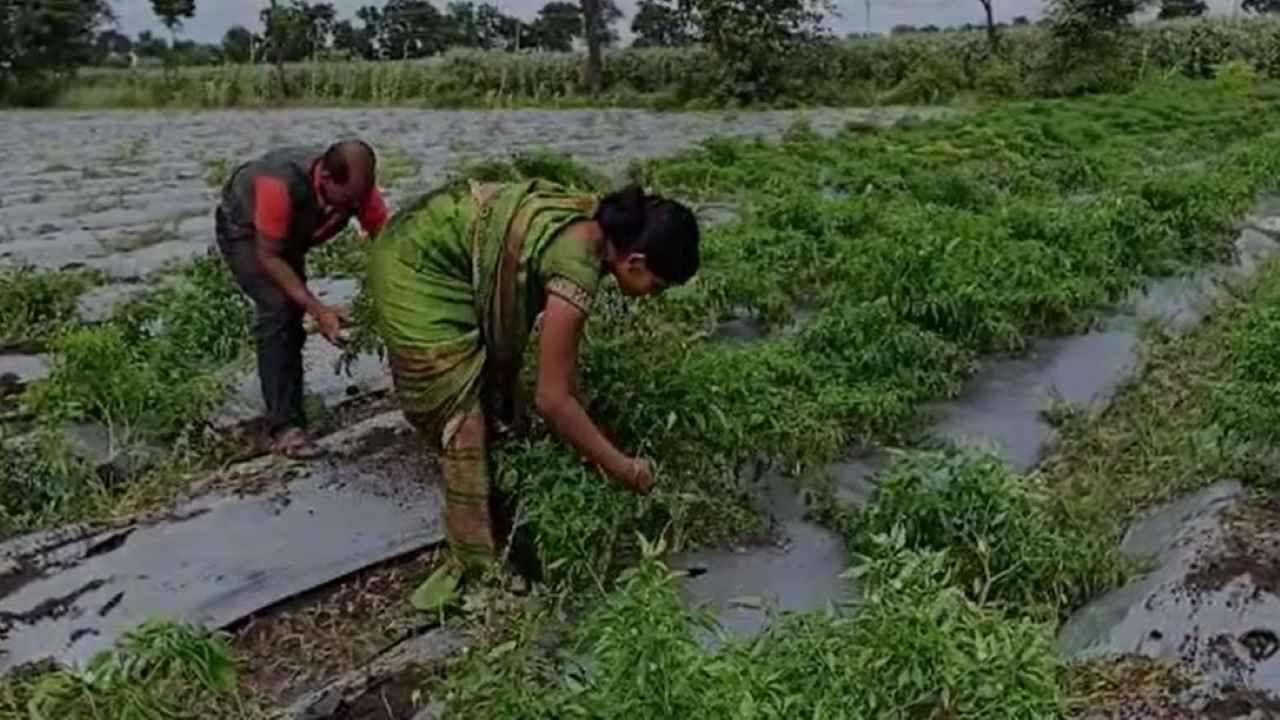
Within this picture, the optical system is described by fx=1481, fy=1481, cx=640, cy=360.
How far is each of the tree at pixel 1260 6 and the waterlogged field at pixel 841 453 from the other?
30654 mm

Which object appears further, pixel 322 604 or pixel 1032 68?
pixel 1032 68

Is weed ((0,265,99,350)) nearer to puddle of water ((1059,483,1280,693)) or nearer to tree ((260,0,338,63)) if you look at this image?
puddle of water ((1059,483,1280,693))

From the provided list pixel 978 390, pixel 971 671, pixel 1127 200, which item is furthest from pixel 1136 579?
pixel 1127 200

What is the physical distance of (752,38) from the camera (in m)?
29.9

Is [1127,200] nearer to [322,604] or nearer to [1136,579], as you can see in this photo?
[1136,579]

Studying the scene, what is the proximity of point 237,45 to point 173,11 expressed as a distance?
260cm

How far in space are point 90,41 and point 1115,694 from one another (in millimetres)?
39104

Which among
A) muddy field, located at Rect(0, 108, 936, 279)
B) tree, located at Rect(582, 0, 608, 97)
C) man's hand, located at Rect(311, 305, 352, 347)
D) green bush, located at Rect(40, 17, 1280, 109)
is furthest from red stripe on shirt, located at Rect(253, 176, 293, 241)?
tree, located at Rect(582, 0, 608, 97)

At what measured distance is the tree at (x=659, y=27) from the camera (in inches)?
1331

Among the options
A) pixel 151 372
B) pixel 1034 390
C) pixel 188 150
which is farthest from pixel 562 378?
pixel 188 150

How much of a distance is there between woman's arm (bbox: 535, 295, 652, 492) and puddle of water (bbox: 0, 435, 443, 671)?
3.08 feet

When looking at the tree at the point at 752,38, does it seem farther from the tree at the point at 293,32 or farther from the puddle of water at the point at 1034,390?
the puddle of water at the point at 1034,390

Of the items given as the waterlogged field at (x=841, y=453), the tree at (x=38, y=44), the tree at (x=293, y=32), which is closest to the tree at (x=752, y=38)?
the tree at (x=293, y=32)

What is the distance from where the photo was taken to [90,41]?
38312 millimetres
